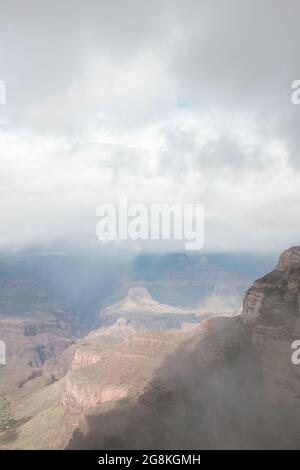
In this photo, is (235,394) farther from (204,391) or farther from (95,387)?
(95,387)

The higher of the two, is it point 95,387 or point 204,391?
point 204,391

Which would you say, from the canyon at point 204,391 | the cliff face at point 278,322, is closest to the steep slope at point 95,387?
the canyon at point 204,391

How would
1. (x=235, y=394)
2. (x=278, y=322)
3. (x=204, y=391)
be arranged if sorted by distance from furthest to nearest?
(x=204, y=391) < (x=235, y=394) < (x=278, y=322)

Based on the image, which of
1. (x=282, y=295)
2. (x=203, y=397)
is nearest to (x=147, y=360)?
(x=203, y=397)

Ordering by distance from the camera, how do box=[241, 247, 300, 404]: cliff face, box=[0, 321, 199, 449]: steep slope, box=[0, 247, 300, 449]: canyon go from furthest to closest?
box=[0, 321, 199, 449]: steep slope → box=[0, 247, 300, 449]: canyon → box=[241, 247, 300, 404]: cliff face

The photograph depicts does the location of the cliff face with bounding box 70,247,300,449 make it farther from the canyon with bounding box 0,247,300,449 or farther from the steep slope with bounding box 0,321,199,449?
the steep slope with bounding box 0,321,199,449

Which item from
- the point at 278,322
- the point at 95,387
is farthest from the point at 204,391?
the point at 95,387

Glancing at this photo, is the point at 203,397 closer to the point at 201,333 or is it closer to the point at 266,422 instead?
the point at 266,422

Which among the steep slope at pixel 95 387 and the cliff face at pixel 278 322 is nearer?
the cliff face at pixel 278 322

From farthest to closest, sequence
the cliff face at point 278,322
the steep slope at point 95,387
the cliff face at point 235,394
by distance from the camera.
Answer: the steep slope at point 95,387 < the cliff face at point 278,322 < the cliff face at point 235,394

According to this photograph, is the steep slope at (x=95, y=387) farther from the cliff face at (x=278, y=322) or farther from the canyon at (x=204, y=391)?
the cliff face at (x=278, y=322)

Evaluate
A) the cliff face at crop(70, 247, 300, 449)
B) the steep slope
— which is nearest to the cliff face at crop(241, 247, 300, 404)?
the cliff face at crop(70, 247, 300, 449)

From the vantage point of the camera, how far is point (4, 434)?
368ft
